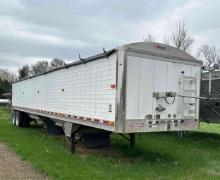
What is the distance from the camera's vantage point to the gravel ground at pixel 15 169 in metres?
7.71

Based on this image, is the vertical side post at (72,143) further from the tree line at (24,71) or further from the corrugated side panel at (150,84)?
the tree line at (24,71)

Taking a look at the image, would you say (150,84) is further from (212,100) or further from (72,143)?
(212,100)

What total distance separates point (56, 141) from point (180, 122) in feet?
19.0

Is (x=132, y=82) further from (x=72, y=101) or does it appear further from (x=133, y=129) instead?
(x=72, y=101)

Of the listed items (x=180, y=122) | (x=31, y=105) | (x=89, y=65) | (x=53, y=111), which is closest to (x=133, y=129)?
(x=180, y=122)

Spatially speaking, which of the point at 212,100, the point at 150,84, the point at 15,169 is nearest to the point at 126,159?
the point at 150,84

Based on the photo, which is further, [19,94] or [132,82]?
[19,94]

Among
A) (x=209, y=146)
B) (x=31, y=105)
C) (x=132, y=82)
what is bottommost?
(x=209, y=146)

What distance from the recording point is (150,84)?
333 inches

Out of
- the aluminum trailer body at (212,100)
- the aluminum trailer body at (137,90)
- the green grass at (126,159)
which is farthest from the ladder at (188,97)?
the aluminum trailer body at (212,100)

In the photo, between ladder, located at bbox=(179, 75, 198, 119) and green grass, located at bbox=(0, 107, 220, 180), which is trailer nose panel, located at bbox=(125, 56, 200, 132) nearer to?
ladder, located at bbox=(179, 75, 198, 119)

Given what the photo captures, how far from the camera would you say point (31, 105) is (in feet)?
56.7

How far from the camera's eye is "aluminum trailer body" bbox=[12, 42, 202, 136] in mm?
8008

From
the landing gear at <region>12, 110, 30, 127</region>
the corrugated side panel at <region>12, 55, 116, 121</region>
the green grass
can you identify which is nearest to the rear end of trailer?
the corrugated side panel at <region>12, 55, 116, 121</region>
